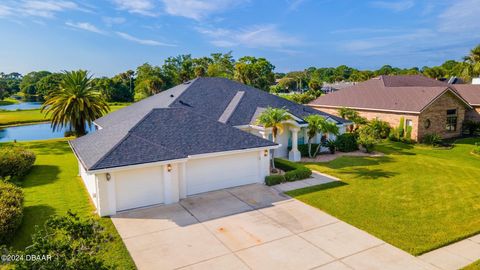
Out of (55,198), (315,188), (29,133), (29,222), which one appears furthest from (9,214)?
(29,133)

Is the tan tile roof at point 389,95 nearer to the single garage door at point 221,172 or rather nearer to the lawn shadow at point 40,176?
the single garage door at point 221,172

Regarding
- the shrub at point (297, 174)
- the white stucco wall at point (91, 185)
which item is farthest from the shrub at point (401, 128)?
the white stucco wall at point (91, 185)

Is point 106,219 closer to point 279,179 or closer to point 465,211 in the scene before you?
point 279,179

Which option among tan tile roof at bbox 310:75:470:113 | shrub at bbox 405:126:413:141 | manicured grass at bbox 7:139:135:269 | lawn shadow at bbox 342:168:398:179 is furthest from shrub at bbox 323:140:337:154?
manicured grass at bbox 7:139:135:269

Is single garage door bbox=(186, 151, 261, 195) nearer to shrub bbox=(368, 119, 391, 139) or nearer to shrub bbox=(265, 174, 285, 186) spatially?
shrub bbox=(265, 174, 285, 186)

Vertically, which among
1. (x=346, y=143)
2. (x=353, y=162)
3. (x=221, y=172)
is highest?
(x=346, y=143)

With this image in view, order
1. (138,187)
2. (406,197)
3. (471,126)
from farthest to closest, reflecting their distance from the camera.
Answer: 1. (471,126)
2. (406,197)
3. (138,187)

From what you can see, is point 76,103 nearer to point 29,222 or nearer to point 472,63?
point 29,222
